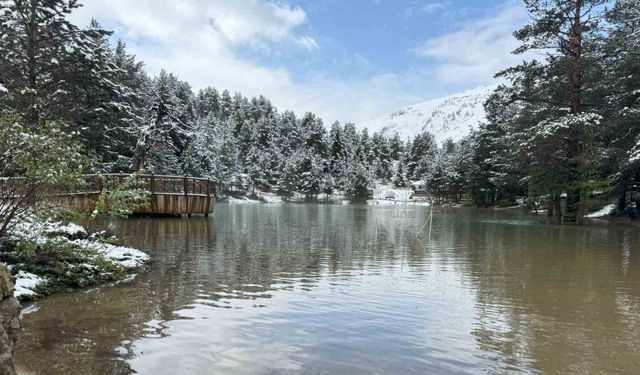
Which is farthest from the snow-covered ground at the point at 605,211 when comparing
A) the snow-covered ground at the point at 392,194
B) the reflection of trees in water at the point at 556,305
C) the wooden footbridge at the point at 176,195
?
the snow-covered ground at the point at 392,194

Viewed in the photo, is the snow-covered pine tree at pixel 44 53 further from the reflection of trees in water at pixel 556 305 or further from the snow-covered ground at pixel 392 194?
the snow-covered ground at pixel 392 194

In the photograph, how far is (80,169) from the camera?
7.53m

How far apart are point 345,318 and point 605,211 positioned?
29452mm

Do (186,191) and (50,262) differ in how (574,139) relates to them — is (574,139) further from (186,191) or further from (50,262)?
(50,262)

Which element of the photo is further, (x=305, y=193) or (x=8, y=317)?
(x=305, y=193)

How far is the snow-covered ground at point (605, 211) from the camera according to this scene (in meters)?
28.9

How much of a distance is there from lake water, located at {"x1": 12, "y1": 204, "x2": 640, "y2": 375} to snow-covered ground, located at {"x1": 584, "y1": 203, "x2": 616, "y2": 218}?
67.4ft

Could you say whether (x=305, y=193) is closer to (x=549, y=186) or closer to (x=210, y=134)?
(x=210, y=134)

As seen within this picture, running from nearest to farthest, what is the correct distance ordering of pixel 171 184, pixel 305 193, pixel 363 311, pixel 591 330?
1. pixel 591 330
2. pixel 363 311
3. pixel 171 184
4. pixel 305 193

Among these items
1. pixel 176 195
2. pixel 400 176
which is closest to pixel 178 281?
pixel 176 195

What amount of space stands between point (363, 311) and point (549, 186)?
2221 cm

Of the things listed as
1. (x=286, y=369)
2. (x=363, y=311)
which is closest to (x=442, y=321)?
(x=363, y=311)

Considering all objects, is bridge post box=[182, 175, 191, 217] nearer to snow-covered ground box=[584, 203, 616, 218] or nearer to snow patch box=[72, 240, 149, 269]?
snow patch box=[72, 240, 149, 269]

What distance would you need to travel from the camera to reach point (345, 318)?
20.3 ft
